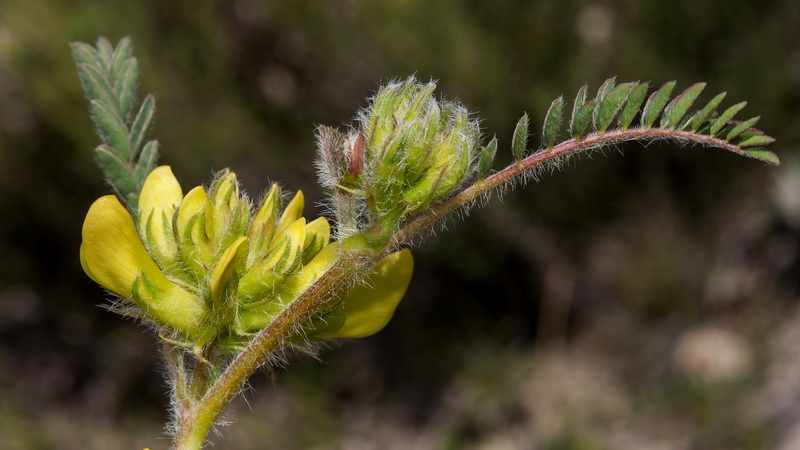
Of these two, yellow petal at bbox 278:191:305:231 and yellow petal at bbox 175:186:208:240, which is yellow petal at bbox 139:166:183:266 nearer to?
yellow petal at bbox 175:186:208:240

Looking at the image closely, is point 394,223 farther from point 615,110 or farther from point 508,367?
point 508,367

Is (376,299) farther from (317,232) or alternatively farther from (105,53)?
(105,53)

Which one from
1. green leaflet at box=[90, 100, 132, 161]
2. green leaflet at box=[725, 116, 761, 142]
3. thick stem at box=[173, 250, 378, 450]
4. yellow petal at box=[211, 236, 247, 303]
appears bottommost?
thick stem at box=[173, 250, 378, 450]

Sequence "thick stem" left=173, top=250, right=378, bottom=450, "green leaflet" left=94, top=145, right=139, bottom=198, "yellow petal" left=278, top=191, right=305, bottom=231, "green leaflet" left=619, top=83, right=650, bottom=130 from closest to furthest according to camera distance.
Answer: "thick stem" left=173, top=250, right=378, bottom=450
"green leaflet" left=619, top=83, right=650, bottom=130
"yellow petal" left=278, top=191, right=305, bottom=231
"green leaflet" left=94, top=145, right=139, bottom=198

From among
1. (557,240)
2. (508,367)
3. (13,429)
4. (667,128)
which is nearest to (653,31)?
(557,240)

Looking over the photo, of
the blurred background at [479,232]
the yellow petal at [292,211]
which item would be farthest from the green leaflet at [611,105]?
the blurred background at [479,232]

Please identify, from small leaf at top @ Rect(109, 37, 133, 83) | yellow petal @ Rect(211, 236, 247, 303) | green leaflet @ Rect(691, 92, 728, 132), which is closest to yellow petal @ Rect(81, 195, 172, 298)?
yellow petal @ Rect(211, 236, 247, 303)

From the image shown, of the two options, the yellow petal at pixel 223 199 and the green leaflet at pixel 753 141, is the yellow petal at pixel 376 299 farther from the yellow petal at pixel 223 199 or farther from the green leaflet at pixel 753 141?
the green leaflet at pixel 753 141
